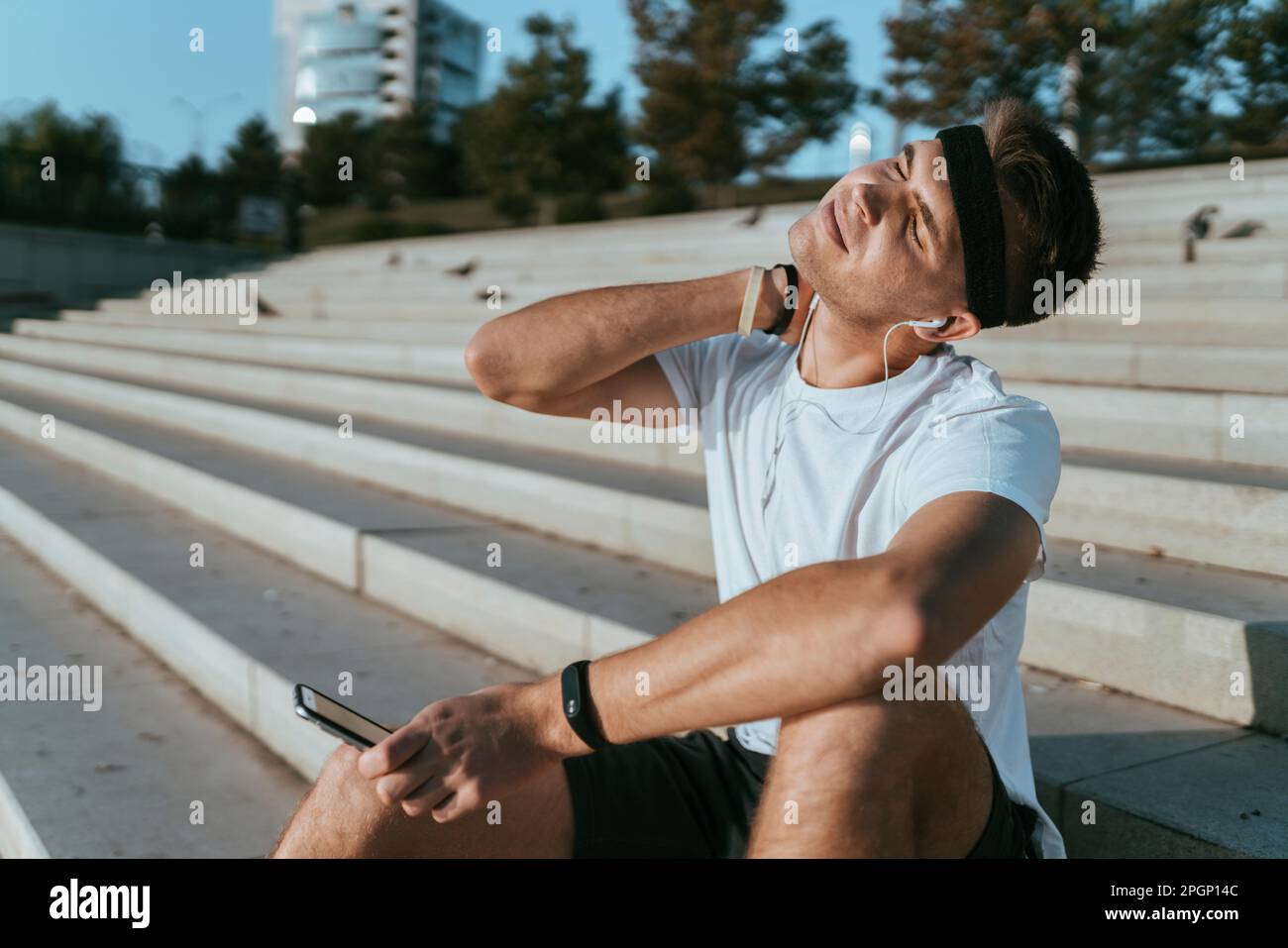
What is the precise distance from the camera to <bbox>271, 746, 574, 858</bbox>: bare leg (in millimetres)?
1754

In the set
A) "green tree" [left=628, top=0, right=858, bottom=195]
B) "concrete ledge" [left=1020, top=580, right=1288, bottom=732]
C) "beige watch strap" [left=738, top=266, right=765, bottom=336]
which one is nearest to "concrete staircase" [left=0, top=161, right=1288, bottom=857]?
"concrete ledge" [left=1020, top=580, right=1288, bottom=732]

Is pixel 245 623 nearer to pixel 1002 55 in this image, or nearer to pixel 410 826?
pixel 410 826

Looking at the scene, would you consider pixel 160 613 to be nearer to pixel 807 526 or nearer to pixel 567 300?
pixel 567 300

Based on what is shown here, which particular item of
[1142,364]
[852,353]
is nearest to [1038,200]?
[852,353]

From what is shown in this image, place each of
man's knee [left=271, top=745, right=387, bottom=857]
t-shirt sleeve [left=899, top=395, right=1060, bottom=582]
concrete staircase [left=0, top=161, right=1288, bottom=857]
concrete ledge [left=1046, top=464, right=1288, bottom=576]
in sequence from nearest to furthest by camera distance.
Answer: t-shirt sleeve [left=899, top=395, right=1060, bottom=582] → man's knee [left=271, top=745, right=387, bottom=857] → concrete staircase [left=0, top=161, right=1288, bottom=857] → concrete ledge [left=1046, top=464, right=1288, bottom=576]

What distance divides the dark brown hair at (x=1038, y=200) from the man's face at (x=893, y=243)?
0.09 meters

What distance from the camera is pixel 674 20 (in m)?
25.8

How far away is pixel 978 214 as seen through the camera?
5.66 ft

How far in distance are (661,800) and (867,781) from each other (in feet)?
1.94

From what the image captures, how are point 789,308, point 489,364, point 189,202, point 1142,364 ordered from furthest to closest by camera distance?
1. point 189,202
2. point 1142,364
3. point 489,364
4. point 789,308

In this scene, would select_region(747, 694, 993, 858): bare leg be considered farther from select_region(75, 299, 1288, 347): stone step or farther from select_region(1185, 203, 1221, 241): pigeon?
select_region(1185, 203, 1221, 241): pigeon

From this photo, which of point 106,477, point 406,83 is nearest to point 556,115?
point 106,477

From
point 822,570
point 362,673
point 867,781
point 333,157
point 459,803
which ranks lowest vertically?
point 362,673

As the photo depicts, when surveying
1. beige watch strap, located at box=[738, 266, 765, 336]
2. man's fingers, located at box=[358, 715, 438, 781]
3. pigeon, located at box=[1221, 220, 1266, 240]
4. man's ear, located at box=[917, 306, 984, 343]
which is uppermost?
pigeon, located at box=[1221, 220, 1266, 240]
